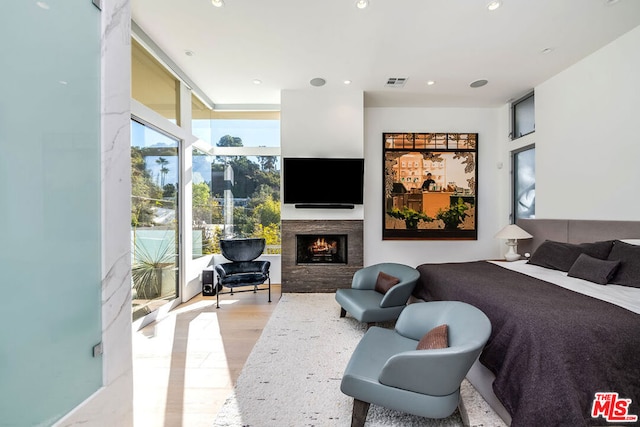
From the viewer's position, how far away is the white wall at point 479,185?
5.10m

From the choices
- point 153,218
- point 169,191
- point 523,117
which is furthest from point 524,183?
point 153,218

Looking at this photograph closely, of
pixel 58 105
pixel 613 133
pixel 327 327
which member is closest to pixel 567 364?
pixel 327 327

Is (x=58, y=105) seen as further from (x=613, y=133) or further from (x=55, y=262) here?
(x=613, y=133)

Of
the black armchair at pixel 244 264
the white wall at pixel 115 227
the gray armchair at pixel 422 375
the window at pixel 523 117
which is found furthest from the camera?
the window at pixel 523 117

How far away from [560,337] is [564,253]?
2009mm

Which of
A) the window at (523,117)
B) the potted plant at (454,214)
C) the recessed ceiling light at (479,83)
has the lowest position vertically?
the potted plant at (454,214)

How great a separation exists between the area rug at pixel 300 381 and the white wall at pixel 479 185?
81.4 inches

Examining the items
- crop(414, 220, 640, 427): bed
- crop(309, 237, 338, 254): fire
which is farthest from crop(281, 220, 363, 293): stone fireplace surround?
crop(414, 220, 640, 427): bed

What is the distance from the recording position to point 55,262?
2.72ft

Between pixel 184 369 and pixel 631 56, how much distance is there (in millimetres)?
5360

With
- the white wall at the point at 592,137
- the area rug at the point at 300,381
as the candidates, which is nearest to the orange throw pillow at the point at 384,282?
the area rug at the point at 300,381

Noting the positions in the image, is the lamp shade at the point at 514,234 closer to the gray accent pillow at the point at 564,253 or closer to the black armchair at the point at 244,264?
the gray accent pillow at the point at 564,253

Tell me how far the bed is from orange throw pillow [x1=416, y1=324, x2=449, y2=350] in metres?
0.31

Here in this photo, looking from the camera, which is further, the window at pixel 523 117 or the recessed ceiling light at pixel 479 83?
the window at pixel 523 117
